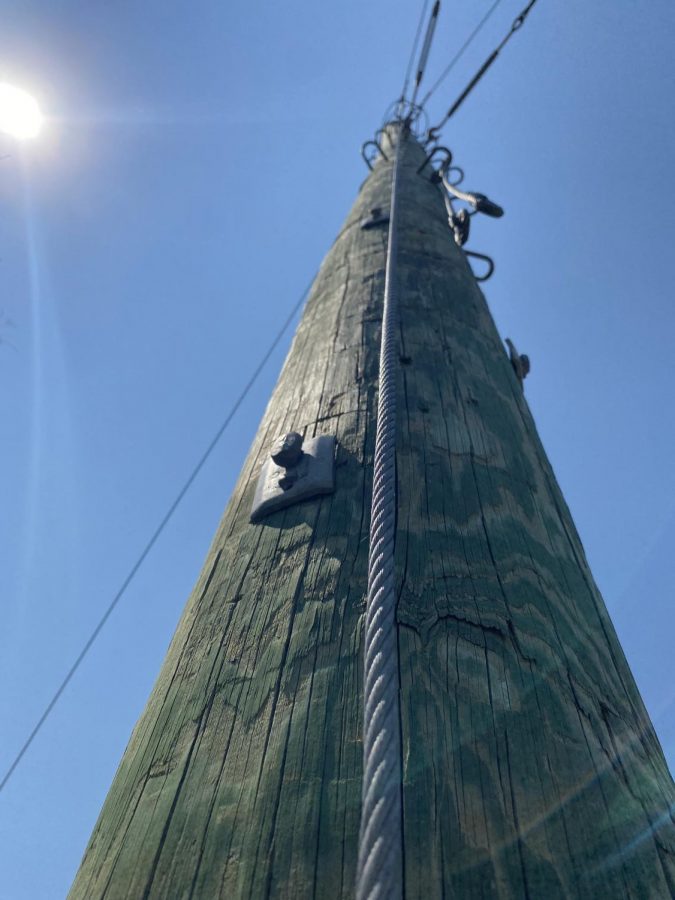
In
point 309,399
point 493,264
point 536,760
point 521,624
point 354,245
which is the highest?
point 493,264

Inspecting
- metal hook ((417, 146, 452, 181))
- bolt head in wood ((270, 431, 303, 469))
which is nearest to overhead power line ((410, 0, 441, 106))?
metal hook ((417, 146, 452, 181))

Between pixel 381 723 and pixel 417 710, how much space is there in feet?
0.61

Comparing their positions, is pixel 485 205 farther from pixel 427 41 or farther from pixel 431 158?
pixel 427 41

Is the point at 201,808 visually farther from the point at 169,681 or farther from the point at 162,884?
the point at 169,681

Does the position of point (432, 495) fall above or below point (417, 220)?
below

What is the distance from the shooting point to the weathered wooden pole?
90cm

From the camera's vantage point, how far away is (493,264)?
12.3 feet

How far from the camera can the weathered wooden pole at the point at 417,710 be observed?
0.90 m

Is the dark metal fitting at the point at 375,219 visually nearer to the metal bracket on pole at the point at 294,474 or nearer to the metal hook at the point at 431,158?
the metal hook at the point at 431,158

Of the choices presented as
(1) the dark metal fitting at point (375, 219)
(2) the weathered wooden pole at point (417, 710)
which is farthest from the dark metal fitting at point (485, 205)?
(2) the weathered wooden pole at point (417, 710)

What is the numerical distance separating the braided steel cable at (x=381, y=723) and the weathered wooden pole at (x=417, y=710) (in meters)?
0.10

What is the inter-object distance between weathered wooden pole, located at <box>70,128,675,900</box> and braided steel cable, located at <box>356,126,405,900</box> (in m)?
0.10

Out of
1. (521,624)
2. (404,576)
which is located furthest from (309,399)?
(521,624)

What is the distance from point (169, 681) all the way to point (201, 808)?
343 mm
